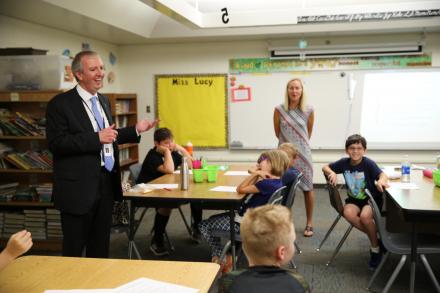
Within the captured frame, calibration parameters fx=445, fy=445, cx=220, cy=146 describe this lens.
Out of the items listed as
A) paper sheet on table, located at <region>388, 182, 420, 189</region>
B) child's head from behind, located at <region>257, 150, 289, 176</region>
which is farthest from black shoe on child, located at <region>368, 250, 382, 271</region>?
child's head from behind, located at <region>257, 150, 289, 176</region>

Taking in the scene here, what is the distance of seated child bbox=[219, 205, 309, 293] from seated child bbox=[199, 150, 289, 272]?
1.67 metres

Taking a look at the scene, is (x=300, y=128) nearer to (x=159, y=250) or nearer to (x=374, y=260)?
(x=374, y=260)

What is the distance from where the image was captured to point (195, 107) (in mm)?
6984

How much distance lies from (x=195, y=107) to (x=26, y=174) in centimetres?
313

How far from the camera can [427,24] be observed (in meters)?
5.82

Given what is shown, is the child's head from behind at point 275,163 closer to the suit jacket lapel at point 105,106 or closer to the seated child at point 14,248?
the suit jacket lapel at point 105,106

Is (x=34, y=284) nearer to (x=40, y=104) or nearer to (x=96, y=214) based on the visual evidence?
(x=96, y=214)

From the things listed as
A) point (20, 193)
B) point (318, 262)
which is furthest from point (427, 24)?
point (20, 193)

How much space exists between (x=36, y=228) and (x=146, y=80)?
3.52 m

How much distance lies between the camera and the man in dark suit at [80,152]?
238 cm

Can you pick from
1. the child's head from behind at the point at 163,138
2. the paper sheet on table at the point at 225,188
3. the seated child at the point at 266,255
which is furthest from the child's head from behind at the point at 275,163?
the seated child at the point at 266,255

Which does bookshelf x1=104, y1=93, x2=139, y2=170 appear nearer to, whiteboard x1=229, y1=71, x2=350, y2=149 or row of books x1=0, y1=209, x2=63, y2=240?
whiteboard x1=229, y1=71, x2=350, y2=149

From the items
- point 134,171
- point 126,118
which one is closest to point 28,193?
point 134,171

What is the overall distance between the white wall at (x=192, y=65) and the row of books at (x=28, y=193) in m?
3.11
